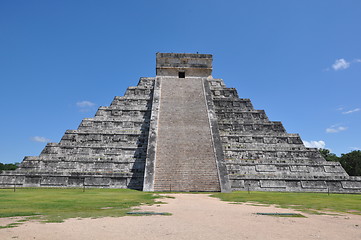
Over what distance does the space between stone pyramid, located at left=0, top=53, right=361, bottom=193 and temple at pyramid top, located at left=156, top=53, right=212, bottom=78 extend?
418cm

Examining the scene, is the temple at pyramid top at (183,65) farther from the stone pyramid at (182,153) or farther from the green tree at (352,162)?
the green tree at (352,162)

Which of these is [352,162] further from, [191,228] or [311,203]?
[191,228]

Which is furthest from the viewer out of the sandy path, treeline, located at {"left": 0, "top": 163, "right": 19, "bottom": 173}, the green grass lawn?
treeline, located at {"left": 0, "top": 163, "right": 19, "bottom": 173}

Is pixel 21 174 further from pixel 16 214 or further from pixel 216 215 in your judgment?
pixel 216 215

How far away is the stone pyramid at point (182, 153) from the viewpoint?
14.6 meters

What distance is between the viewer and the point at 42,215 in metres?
5.66

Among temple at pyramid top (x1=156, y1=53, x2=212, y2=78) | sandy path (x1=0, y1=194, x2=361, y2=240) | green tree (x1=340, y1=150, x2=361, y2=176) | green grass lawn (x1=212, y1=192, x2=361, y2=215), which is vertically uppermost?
temple at pyramid top (x1=156, y1=53, x2=212, y2=78)

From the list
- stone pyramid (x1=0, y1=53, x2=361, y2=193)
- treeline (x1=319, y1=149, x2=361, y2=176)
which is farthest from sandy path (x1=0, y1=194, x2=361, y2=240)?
treeline (x1=319, y1=149, x2=361, y2=176)

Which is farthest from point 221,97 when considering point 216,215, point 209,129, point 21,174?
point 216,215

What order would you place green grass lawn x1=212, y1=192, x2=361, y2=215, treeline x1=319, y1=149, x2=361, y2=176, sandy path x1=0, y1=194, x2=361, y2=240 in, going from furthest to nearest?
treeline x1=319, y1=149, x2=361, y2=176 < green grass lawn x1=212, y1=192, x2=361, y2=215 < sandy path x1=0, y1=194, x2=361, y2=240

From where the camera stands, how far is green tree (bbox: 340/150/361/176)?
35094 mm

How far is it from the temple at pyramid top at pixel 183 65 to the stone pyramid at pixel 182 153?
4.18m

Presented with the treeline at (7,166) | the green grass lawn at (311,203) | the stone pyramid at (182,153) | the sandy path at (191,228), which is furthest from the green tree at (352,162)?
the treeline at (7,166)

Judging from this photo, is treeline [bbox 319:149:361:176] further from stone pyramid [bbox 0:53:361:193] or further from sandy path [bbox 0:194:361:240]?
sandy path [bbox 0:194:361:240]
